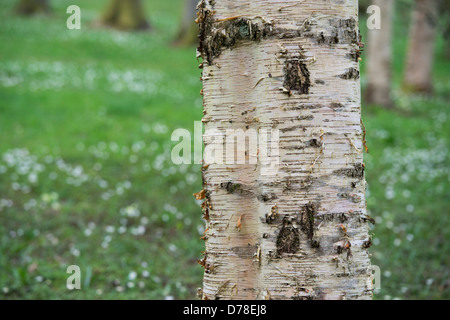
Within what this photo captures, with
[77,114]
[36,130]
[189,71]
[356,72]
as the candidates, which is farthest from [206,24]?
[189,71]

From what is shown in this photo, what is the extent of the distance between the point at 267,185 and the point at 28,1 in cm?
2537

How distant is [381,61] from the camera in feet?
37.0

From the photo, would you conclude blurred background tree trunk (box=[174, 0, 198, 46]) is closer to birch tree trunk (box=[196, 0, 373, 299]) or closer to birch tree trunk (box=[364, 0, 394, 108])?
birch tree trunk (box=[364, 0, 394, 108])

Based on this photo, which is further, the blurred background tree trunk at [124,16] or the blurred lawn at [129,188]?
the blurred background tree trunk at [124,16]

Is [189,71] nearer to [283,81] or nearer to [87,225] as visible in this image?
[87,225]

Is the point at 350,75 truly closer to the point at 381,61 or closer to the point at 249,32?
the point at 249,32

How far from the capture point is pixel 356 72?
6.70 ft

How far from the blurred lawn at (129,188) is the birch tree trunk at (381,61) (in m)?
0.70

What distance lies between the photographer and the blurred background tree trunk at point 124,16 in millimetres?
22750

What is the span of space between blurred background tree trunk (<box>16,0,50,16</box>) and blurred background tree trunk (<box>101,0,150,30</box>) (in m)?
3.61

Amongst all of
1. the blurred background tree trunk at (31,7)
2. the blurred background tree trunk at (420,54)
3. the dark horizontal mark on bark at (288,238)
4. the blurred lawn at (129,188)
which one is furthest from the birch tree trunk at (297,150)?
the blurred background tree trunk at (31,7)

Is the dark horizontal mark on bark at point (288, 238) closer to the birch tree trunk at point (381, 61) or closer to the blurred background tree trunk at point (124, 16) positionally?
the birch tree trunk at point (381, 61)

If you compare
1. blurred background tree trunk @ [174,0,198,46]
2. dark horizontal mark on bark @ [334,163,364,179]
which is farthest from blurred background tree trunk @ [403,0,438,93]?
dark horizontal mark on bark @ [334,163,364,179]

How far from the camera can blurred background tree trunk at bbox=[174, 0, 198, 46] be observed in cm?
1933
